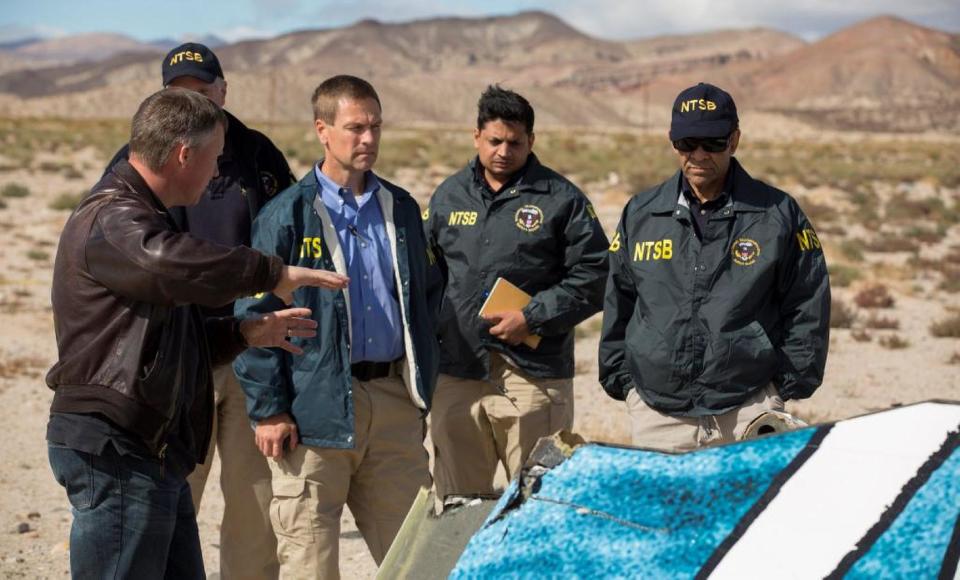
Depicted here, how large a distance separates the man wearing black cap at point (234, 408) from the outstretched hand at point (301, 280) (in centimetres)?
154

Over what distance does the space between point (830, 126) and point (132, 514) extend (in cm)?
12246

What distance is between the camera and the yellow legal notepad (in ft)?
17.4

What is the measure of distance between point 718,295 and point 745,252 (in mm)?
184

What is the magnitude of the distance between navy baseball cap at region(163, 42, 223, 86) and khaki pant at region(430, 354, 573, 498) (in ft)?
5.55

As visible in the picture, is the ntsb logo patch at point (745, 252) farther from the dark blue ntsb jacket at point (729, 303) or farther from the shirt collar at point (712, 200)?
the shirt collar at point (712, 200)

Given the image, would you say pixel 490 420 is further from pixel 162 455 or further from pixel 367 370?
pixel 162 455

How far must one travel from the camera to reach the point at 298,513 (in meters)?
4.33

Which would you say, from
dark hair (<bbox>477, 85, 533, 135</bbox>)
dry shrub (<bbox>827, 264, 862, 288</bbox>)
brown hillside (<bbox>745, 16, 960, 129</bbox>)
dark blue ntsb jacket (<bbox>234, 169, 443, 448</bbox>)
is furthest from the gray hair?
brown hillside (<bbox>745, 16, 960, 129</bbox>)

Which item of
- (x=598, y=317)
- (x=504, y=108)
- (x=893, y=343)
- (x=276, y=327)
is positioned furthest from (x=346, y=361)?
(x=598, y=317)

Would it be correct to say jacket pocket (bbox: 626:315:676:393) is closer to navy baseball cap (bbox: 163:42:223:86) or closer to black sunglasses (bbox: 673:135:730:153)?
black sunglasses (bbox: 673:135:730:153)

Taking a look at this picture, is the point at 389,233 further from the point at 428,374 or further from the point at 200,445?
the point at 200,445

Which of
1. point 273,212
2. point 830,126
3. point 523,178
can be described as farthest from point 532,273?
point 830,126

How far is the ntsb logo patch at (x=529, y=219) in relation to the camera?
5398 millimetres

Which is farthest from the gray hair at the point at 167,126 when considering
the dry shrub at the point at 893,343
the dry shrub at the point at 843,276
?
the dry shrub at the point at 843,276
